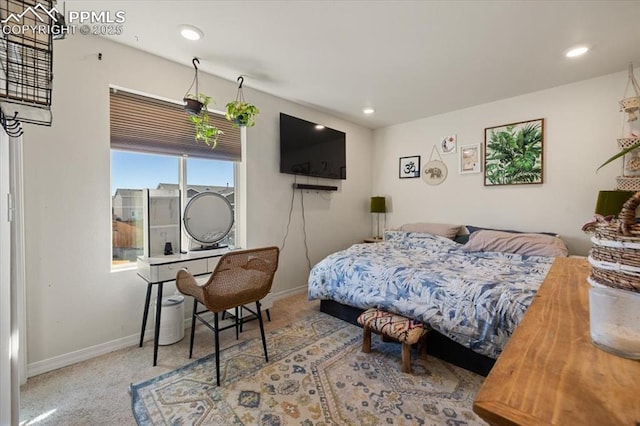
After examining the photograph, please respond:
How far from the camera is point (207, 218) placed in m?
2.66

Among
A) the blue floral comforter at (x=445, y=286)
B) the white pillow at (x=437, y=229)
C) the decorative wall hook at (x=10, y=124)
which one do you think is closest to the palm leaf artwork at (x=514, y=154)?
the white pillow at (x=437, y=229)

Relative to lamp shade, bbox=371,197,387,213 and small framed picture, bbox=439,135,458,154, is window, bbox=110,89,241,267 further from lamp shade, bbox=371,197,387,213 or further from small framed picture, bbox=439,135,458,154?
small framed picture, bbox=439,135,458,154

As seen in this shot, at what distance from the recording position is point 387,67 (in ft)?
8.66

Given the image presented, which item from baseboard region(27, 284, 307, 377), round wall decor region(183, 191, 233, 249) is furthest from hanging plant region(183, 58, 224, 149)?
baseboard region(27, 284, 307, 377)

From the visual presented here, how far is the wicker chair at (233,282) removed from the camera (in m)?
1.81

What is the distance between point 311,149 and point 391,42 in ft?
5.69

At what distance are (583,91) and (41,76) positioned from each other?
433 cm

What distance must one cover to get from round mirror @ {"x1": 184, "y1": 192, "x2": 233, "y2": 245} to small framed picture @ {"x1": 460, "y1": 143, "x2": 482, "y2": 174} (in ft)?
10.2

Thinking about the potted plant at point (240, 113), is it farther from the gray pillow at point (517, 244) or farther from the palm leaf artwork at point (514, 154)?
the palm leaf artwork at point (514, 154)

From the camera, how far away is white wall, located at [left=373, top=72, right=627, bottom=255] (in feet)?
9.36

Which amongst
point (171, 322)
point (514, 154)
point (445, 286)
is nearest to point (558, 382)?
point (445, 286)

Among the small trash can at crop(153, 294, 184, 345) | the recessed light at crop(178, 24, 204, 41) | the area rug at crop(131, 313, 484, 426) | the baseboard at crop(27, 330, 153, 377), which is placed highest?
the recessed light at crop(178, 24, 204, 41)

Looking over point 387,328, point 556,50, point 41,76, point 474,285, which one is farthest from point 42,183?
point 556,50

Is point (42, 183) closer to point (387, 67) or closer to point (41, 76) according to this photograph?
point (41, 76)
